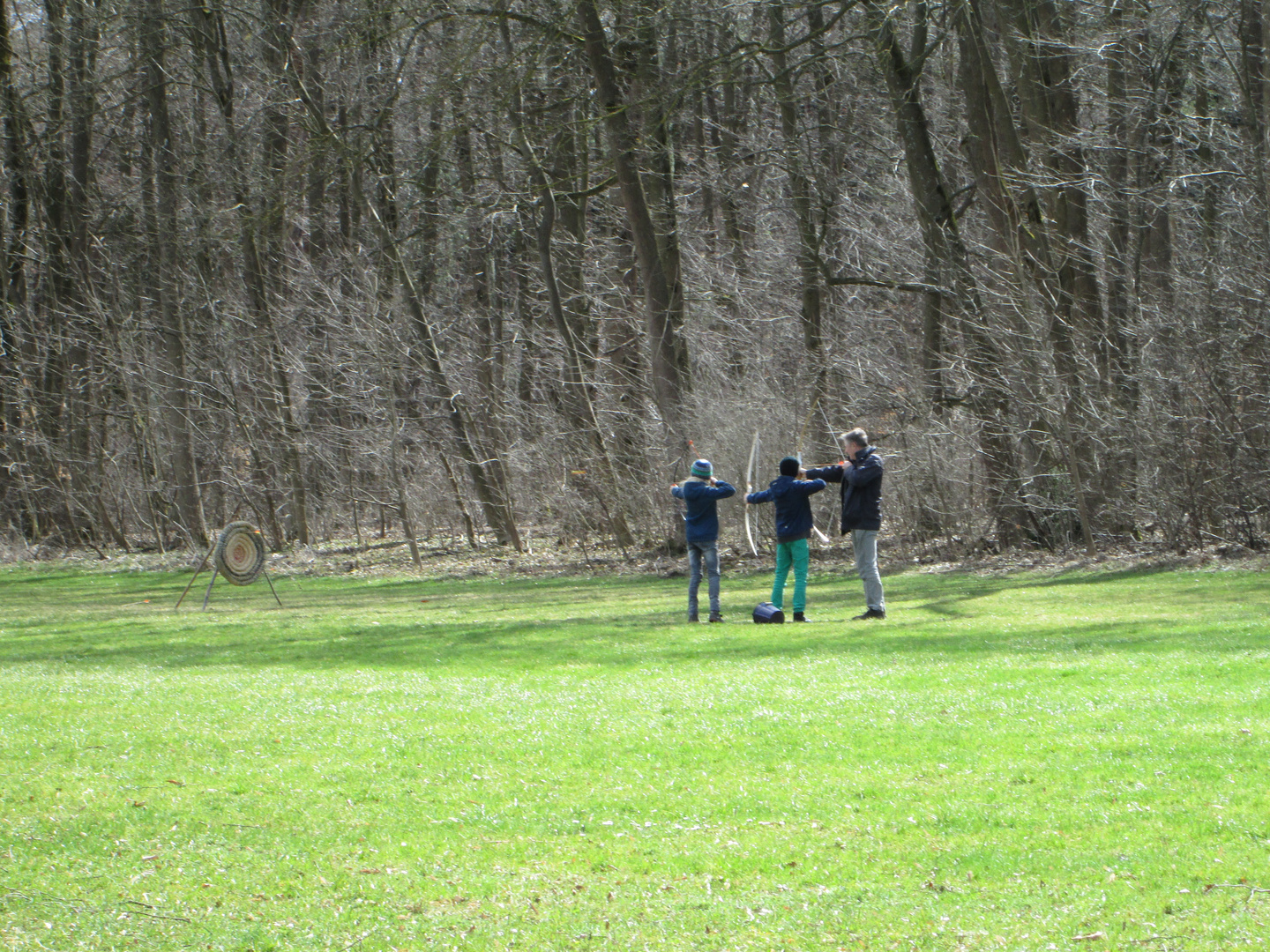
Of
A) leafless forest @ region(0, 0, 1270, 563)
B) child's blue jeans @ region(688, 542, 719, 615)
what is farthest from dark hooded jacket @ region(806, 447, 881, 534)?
leafless forest @ region(0, 0, 1270, 563)

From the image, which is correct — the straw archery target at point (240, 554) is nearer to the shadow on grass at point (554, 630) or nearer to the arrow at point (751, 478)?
the shadow on grass at point (554, 630)

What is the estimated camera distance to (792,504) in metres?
15.4

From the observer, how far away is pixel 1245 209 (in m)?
19.5

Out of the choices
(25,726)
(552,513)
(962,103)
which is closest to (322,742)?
(25,726)

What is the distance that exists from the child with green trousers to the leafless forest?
25.3 ft

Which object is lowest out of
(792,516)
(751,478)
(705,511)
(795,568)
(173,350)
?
(795,568)

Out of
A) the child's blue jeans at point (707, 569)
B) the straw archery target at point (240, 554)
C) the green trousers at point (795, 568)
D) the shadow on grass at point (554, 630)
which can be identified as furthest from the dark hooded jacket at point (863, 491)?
the straw archery target at point (240, 554)

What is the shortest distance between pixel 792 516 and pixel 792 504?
0.14 meters

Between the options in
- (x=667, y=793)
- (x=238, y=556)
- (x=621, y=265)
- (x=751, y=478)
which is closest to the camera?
(x=667, y=793)

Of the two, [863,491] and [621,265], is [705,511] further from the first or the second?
[621,265]

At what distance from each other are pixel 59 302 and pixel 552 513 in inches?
653

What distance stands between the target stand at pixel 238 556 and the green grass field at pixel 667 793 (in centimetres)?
671

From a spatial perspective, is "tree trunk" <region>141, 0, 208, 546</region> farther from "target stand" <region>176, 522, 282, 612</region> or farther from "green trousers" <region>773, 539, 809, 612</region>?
"green trousers" <region>773, 539, 809, 612</region>

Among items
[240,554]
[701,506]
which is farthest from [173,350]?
[701,506]
